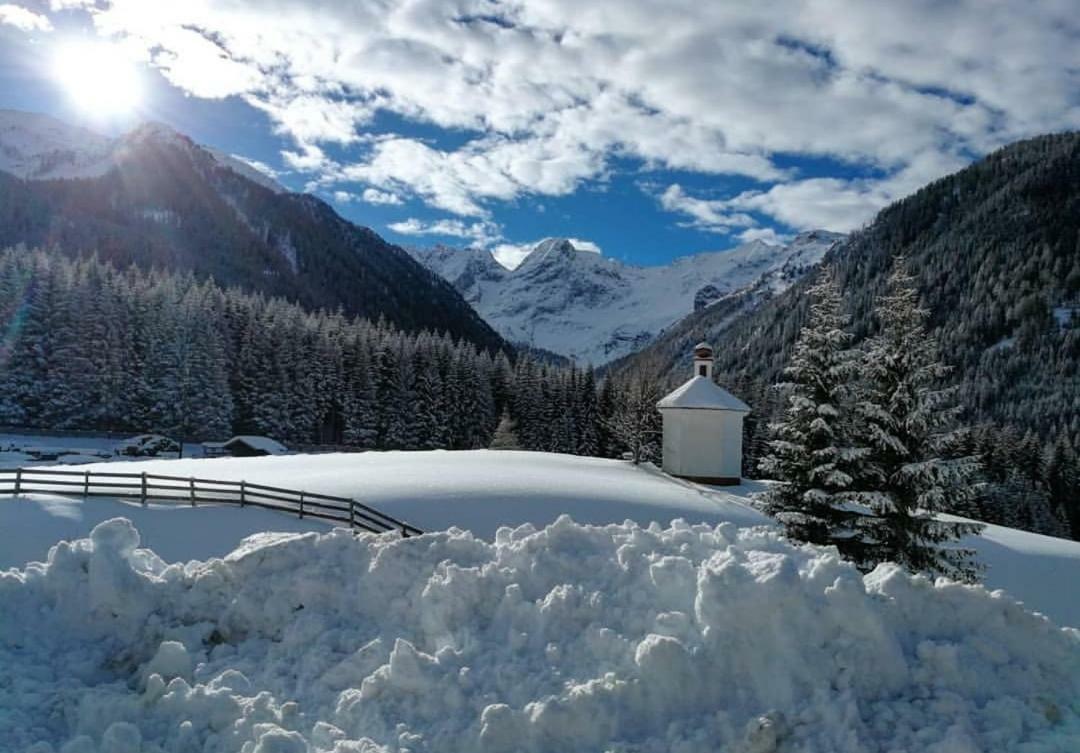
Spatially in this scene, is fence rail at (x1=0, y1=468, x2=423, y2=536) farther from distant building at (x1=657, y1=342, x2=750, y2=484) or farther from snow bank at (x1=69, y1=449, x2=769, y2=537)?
distant building at (x1=657, y1=342, x2=750, y2=484)

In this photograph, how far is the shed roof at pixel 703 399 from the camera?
112 ft

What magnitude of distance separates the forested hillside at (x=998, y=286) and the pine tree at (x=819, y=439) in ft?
233

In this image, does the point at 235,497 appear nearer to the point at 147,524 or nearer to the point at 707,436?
the point at 147,524

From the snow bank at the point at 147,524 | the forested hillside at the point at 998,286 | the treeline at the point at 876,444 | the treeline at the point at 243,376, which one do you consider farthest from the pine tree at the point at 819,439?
the forested hillside at the point at 998,286

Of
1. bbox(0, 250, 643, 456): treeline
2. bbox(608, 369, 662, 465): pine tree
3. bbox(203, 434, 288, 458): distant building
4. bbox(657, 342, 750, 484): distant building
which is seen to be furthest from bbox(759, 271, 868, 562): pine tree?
bbox(203, 434, 288, 458): distant building

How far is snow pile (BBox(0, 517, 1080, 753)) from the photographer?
5.83m

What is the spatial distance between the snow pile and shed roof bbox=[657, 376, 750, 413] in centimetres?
2621

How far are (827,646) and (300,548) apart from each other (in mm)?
6219

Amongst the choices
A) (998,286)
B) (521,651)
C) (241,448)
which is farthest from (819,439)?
(998,286)

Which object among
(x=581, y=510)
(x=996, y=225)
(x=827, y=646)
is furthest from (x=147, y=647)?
(x=996, y=225)

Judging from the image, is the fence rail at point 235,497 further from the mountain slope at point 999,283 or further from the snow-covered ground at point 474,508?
the mountain slope at point 999,283

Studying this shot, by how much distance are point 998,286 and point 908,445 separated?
557ft

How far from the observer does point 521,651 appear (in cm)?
685

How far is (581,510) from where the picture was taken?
77.0 feet
